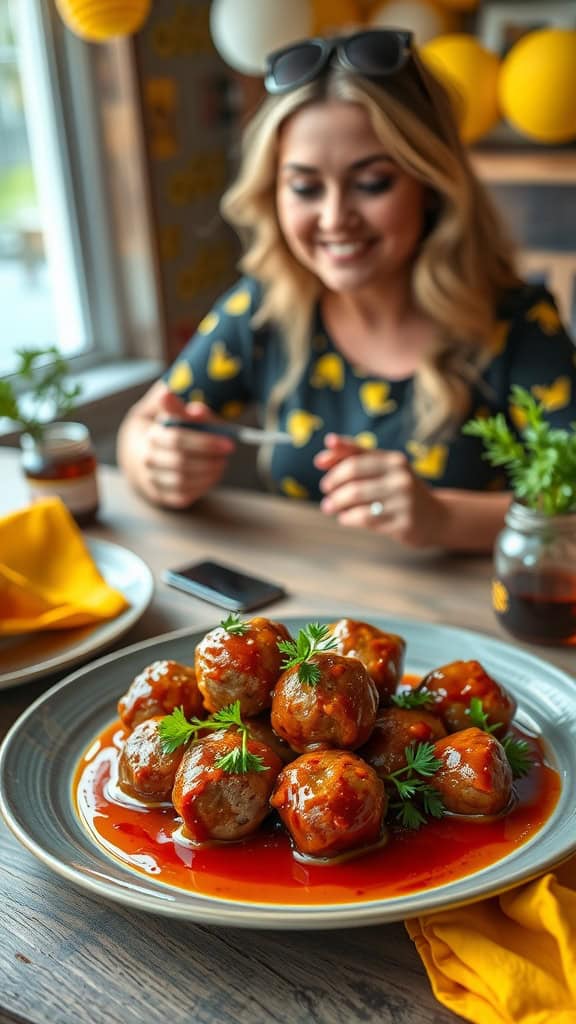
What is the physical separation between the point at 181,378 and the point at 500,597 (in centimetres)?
104

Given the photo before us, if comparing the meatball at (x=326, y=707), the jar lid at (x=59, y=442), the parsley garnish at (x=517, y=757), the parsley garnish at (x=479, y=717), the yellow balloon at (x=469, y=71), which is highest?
the yellow balloon at (x=469, y=71)

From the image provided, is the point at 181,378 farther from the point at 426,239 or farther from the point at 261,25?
the point at 261,25

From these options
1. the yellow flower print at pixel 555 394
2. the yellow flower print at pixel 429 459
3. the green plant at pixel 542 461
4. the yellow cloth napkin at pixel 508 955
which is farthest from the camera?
the yellow flower print at pixel 429 459

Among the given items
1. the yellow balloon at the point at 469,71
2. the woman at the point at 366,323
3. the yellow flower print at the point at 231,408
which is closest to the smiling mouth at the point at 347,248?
the woman at the point at 366,323

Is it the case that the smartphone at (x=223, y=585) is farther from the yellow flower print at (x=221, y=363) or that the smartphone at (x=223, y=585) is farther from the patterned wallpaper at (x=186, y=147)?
the patterned wallpaper at (x=186, y=147)

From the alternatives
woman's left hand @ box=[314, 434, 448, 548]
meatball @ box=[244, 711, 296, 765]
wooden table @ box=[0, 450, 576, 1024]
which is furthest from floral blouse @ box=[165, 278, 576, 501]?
wooden table @ box=[0, 450, 576, 1024]

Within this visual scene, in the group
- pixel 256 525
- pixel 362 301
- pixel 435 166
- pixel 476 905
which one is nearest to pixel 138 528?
pixel 256 525

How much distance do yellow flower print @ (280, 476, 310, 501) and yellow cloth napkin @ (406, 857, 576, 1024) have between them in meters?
1.24

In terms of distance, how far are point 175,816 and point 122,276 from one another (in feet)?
7.69

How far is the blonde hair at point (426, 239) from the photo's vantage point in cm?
159

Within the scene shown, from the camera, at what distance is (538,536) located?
3.47 ft

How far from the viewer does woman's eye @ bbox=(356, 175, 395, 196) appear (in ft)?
5.32

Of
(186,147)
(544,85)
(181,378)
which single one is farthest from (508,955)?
(186,147)

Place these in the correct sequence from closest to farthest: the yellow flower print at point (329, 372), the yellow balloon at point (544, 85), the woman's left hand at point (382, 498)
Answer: the woman's left hand at point (382, 498), the yellow flower print at point (329, 372), the yellow balloon at point (544, 85)
